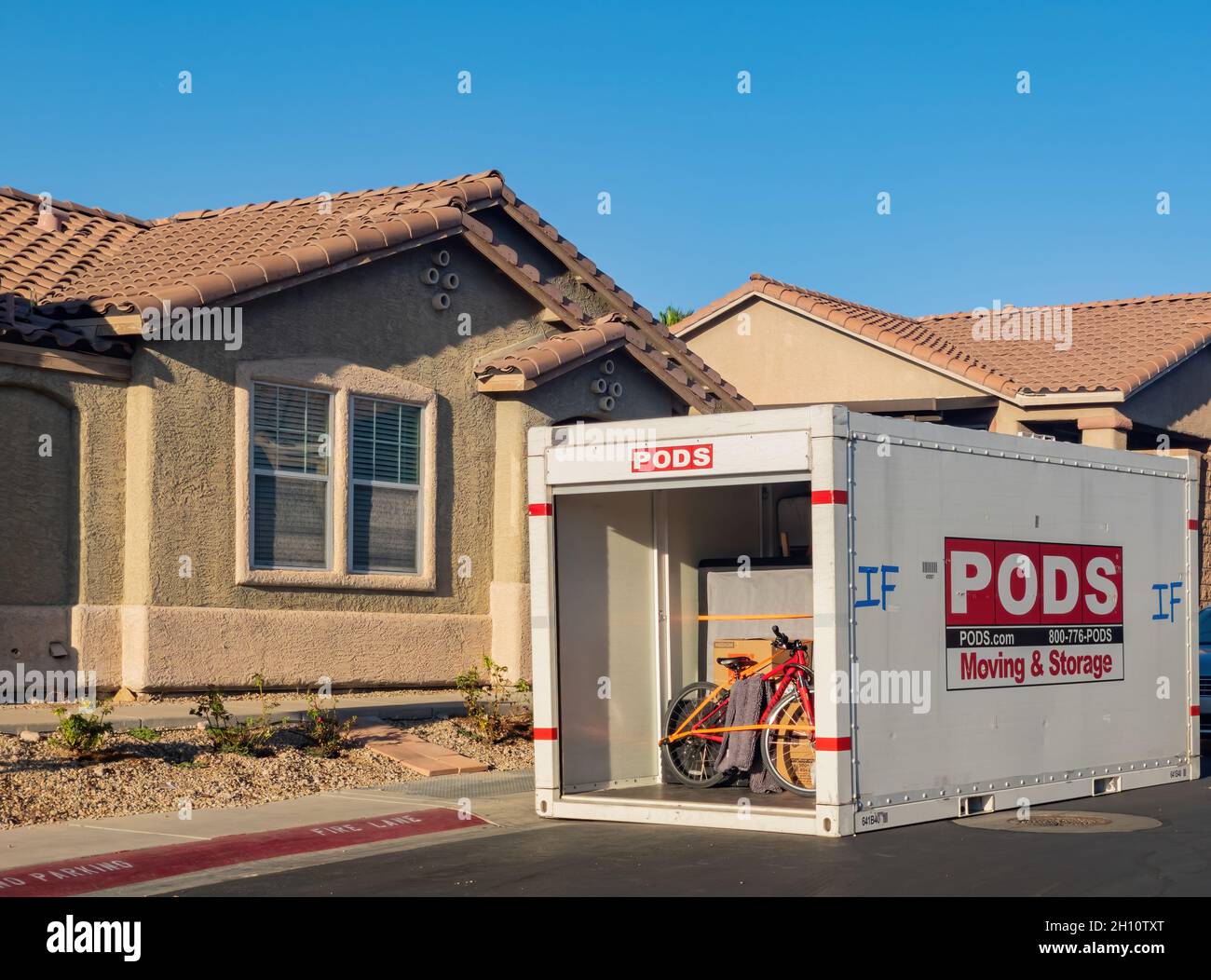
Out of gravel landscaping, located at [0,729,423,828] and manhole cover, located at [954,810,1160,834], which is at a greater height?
gravel landscaping, located at [0,729,423,828]

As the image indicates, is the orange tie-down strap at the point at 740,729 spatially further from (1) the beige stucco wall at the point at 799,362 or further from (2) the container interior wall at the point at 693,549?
(1) the beige stucco wall at the point at 799,362

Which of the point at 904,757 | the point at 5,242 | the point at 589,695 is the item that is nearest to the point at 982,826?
the point at 904,757

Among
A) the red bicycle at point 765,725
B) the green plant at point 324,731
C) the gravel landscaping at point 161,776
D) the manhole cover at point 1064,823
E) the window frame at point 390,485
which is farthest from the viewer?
the window frame at point 390,485

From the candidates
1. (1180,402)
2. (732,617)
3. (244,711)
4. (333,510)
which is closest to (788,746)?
(732,617)

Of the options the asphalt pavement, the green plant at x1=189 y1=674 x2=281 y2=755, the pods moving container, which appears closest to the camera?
the asphalt pavement

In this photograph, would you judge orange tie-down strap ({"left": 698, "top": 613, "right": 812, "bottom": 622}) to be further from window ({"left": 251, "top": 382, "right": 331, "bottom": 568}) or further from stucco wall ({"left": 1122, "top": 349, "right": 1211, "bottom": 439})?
stucco wall ({"left": 1122, "top": 349, "right": 1211, "bottom": 439})

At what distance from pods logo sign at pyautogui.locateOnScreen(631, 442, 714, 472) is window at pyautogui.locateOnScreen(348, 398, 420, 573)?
5.95 meters

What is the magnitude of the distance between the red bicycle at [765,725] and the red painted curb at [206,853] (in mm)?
1921

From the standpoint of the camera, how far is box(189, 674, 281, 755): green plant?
44.9ft

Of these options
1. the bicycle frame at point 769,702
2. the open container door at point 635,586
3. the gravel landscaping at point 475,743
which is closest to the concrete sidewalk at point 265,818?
the gravel landscaping at point 475,743

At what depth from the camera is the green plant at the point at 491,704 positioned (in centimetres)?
1578

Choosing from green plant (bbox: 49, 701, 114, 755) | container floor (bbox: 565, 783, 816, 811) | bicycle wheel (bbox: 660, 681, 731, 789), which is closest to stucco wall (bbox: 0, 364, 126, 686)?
green plant (bbox: 49, 701, 114, 755)
